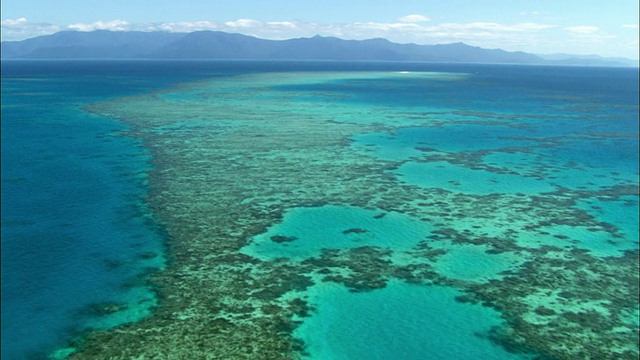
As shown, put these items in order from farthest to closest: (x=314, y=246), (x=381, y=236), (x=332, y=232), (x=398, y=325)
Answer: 1. (x=332, y=232)
2. (x=381, y=236)
3. (x=314, y=246)
4. (x=398, y=325)

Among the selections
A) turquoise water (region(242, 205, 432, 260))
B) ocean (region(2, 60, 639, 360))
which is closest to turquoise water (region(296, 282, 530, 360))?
ocean (region(2, 60, 639, 360))

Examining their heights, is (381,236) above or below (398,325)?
above

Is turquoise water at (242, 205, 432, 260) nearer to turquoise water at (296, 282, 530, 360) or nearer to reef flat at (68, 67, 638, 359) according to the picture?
reef flat at (68, 67, 638, 359)

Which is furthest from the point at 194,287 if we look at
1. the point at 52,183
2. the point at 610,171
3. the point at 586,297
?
the point at 610,171

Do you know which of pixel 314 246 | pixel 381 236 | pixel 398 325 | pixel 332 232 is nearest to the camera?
pixel 398 325

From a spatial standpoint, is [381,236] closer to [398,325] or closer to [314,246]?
[314,246]

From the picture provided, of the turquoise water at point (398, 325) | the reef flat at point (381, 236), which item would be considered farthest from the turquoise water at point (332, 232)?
the turquoise water at point (398, 325)

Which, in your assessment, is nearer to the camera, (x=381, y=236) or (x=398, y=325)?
(x=398, y=325)

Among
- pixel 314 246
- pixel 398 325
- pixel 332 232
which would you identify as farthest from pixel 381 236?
pixel 398 325
